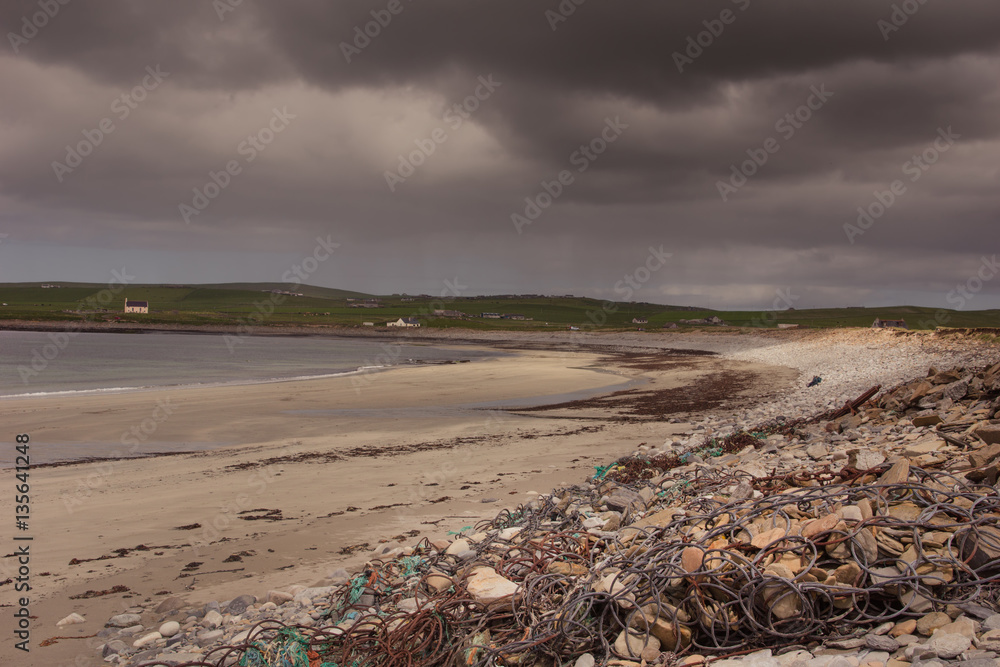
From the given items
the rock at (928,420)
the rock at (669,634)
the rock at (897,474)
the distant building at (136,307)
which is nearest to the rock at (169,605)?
the rock at (669,634)

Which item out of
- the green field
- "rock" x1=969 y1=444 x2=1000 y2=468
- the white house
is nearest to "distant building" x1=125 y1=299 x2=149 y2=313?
the green field

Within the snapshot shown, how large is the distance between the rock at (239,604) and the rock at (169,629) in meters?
0.48

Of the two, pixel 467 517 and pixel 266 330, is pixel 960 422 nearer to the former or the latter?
pixel 467 517

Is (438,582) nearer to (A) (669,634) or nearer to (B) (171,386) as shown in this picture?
(A) (669,634)

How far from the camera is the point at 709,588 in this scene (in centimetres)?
438

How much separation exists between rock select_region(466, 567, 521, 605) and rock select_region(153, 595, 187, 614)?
11.6ft

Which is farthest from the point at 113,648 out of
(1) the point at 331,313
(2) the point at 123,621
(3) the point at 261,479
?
(1) the point at 331,313

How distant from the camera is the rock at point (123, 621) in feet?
19.9

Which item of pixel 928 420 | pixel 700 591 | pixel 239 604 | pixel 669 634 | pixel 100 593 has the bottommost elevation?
pixel 100 593

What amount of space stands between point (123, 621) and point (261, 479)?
5.95m

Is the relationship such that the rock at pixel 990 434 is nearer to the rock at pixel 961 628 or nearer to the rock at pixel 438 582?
the rock at pixel 961 628

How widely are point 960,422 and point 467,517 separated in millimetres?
7623

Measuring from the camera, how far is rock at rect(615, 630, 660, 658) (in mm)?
4113

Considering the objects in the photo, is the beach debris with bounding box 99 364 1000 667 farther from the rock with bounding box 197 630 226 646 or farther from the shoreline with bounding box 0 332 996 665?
the shoreline with bounding box 0 332 996 665
